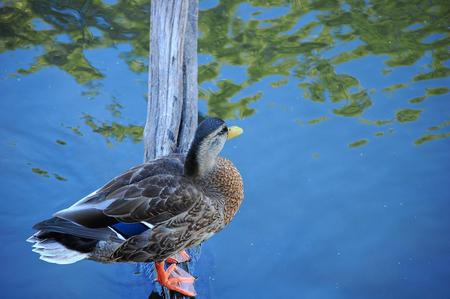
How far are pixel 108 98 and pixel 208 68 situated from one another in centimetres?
114

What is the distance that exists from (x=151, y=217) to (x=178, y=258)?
0.61m

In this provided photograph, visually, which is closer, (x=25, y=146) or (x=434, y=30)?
(x=25, y=146)

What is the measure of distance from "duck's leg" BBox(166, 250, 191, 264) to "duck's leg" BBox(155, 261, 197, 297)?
0.43 feet

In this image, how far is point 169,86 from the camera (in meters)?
4.56

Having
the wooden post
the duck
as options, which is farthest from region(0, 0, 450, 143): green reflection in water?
the duck

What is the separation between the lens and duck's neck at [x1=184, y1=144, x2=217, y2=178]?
4.14m

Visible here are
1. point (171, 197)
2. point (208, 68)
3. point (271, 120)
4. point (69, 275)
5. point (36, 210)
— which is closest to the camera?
point (171, 197)

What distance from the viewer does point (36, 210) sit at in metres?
5.55

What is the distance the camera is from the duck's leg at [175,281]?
4273 mm

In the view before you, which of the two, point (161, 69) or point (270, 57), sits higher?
point (161, 69)

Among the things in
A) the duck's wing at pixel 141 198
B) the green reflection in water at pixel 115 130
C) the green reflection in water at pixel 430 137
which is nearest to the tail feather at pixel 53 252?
the duck's wing at pixel 141 198

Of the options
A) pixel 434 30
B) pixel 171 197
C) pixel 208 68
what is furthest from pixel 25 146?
pixel 434 30

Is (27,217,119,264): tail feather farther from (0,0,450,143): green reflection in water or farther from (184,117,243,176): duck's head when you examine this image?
(0,0,450,143): green reflection in water

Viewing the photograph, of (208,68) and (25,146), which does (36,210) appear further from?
(208,68)
